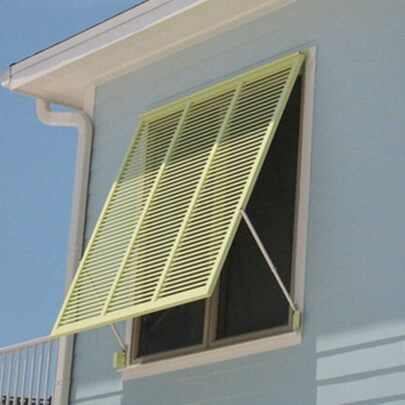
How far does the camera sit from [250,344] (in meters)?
10.5

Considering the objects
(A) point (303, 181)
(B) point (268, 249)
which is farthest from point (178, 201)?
(A) point (303, 181)

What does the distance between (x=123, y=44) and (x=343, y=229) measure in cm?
279

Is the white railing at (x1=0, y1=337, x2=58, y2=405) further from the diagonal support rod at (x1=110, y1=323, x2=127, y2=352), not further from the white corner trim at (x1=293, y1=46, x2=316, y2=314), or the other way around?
the white corner trim at (x1=293, y1=46, x2=316, y2=314)

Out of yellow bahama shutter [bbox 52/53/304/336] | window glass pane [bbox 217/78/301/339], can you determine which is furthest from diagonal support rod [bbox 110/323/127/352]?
window glass pane [bbox 217/78/301/339]

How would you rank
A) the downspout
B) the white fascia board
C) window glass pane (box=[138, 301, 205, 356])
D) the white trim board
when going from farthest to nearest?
the downspout, the white fascia board, the white trim board, window glass pane (box=[138, 301, 205, 356])

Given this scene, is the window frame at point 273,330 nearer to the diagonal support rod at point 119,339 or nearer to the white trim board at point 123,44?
the diagonal support rod at point 119,339

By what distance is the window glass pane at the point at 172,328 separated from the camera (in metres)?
11.1

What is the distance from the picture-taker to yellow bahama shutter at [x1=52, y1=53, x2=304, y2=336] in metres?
10.6

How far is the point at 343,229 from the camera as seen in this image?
10195 mm

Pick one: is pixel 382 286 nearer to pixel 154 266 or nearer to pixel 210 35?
pixel 154 266

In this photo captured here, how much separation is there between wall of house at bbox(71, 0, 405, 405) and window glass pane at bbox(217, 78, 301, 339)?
0.22 m

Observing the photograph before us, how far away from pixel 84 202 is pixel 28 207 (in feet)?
134

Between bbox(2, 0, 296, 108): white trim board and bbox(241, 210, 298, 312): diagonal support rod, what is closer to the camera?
bbox(241, 210, 298, 312): diagonal support rod

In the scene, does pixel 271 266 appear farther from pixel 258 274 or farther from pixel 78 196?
pixel 78 196
